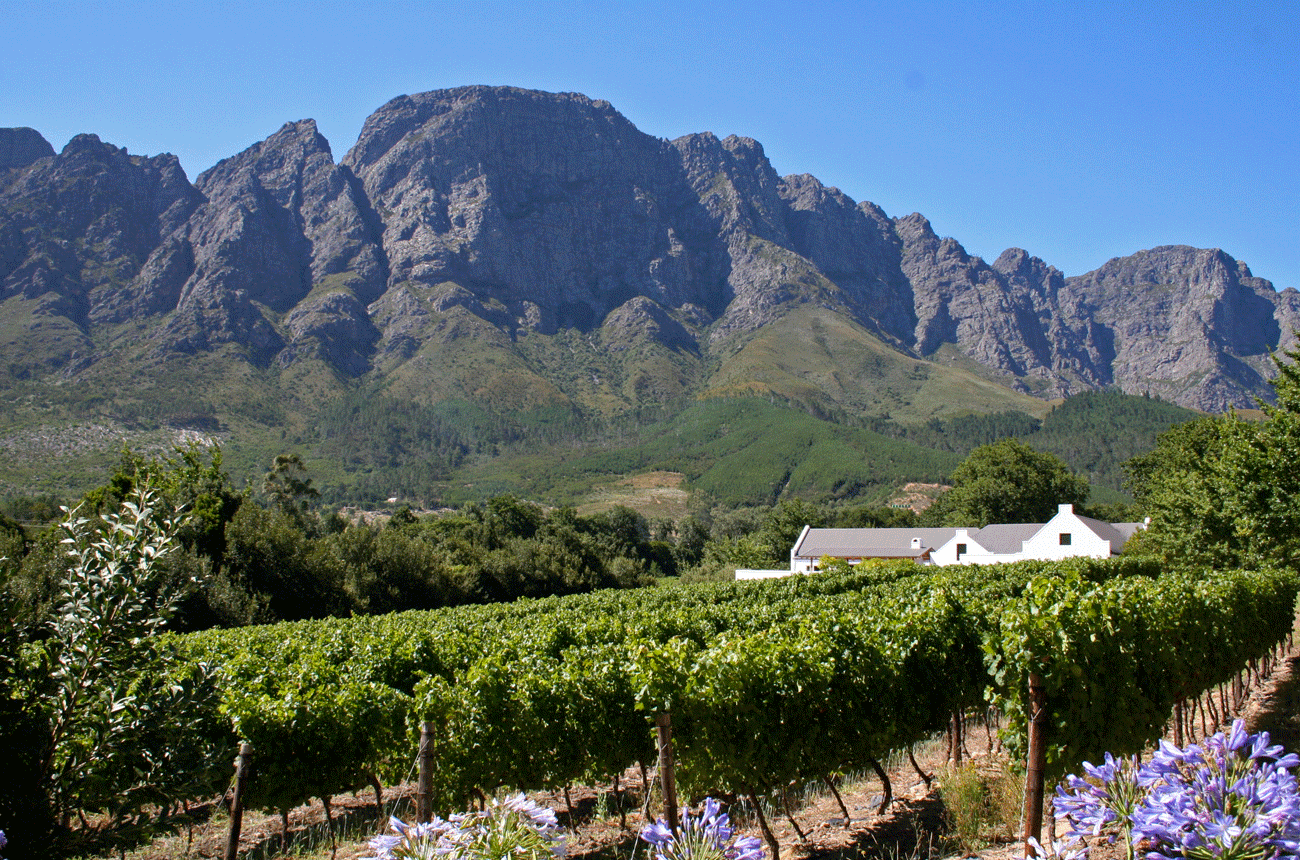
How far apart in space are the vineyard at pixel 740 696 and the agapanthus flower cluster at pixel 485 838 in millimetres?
A: 4142

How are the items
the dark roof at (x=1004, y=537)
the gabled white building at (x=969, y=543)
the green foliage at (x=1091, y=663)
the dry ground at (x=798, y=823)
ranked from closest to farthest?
the green foliage at (x=1091, y=663)
the dry ground at (x=798, y=823)
the gabled white building at (x=969, y=543)
the dark roof at (x=1004, y=537)

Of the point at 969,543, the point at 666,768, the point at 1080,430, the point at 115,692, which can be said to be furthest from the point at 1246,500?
the point at 1080,430

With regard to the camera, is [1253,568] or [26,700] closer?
[26,700]

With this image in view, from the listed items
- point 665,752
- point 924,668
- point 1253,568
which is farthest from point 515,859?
point 1253,568

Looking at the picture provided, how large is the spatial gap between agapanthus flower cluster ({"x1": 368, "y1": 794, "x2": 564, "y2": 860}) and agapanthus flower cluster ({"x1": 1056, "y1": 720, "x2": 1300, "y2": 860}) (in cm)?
187

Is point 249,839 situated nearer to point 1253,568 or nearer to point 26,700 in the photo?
point 26,700

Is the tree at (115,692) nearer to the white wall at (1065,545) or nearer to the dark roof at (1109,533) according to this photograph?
the white wall at (1065,545)

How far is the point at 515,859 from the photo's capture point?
2.93 meters

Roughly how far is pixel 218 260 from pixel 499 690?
221 meters

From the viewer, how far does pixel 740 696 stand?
760 cm

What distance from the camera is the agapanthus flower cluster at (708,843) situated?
279 cm

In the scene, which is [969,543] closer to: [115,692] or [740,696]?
[740,696]

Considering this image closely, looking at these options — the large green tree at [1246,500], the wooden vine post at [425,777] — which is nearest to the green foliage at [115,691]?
the wooden vine post at [425,777]

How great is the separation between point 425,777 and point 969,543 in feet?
174
